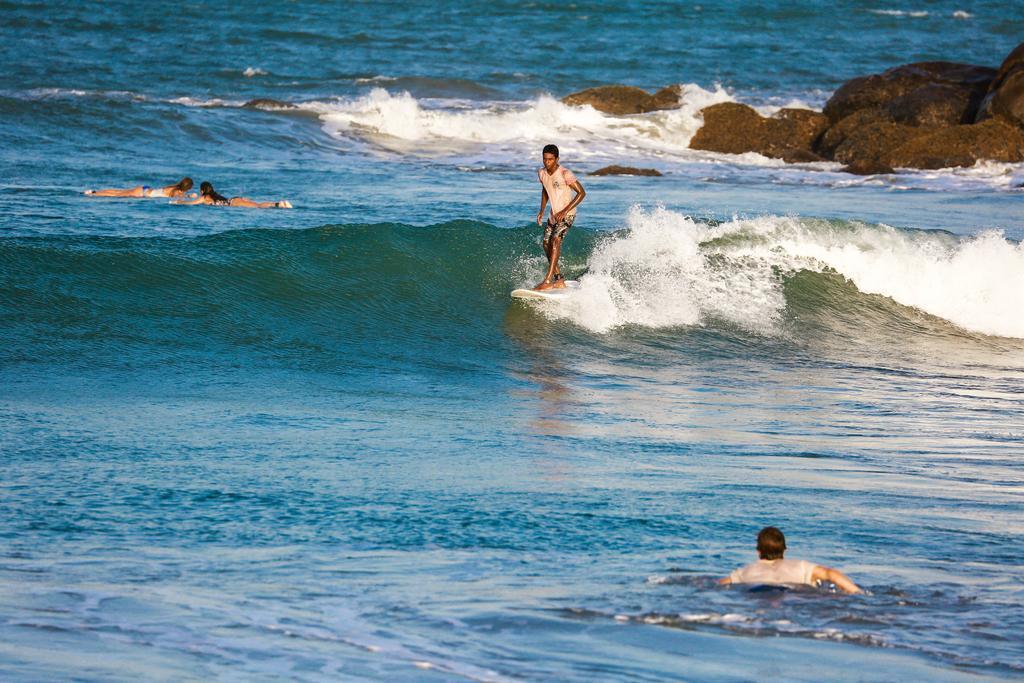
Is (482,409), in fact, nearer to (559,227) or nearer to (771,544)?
(559,227)

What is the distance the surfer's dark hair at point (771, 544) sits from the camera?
21.0ft

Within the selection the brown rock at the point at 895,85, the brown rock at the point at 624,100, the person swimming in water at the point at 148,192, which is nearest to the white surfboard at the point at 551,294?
the person swimming in water at the point at 148,192

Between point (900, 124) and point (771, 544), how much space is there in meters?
20.4

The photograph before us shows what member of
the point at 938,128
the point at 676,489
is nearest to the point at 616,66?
the point at 938,128

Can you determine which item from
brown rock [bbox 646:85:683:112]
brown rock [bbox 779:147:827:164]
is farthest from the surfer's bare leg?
brown rock [bbox 646:85:683:112]

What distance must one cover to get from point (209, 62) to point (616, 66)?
36.6 ft

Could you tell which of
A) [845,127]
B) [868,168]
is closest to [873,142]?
[845,127]

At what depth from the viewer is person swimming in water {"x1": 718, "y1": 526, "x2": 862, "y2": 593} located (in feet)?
20.8

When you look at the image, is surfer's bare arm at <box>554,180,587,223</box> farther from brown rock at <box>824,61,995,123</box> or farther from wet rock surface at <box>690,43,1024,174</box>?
brown rock at <box>824,61,995,123</box>

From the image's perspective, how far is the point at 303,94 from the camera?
32.8 meters

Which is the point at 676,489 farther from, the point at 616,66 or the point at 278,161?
the point at 616,66

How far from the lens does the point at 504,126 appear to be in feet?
93.1

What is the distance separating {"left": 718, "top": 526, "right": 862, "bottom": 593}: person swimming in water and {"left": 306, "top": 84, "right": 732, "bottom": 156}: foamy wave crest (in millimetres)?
19947

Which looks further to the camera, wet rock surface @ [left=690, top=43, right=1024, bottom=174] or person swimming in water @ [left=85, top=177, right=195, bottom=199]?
wet rock surface @ [left=690, top=43, right=1024, bottom=174]
